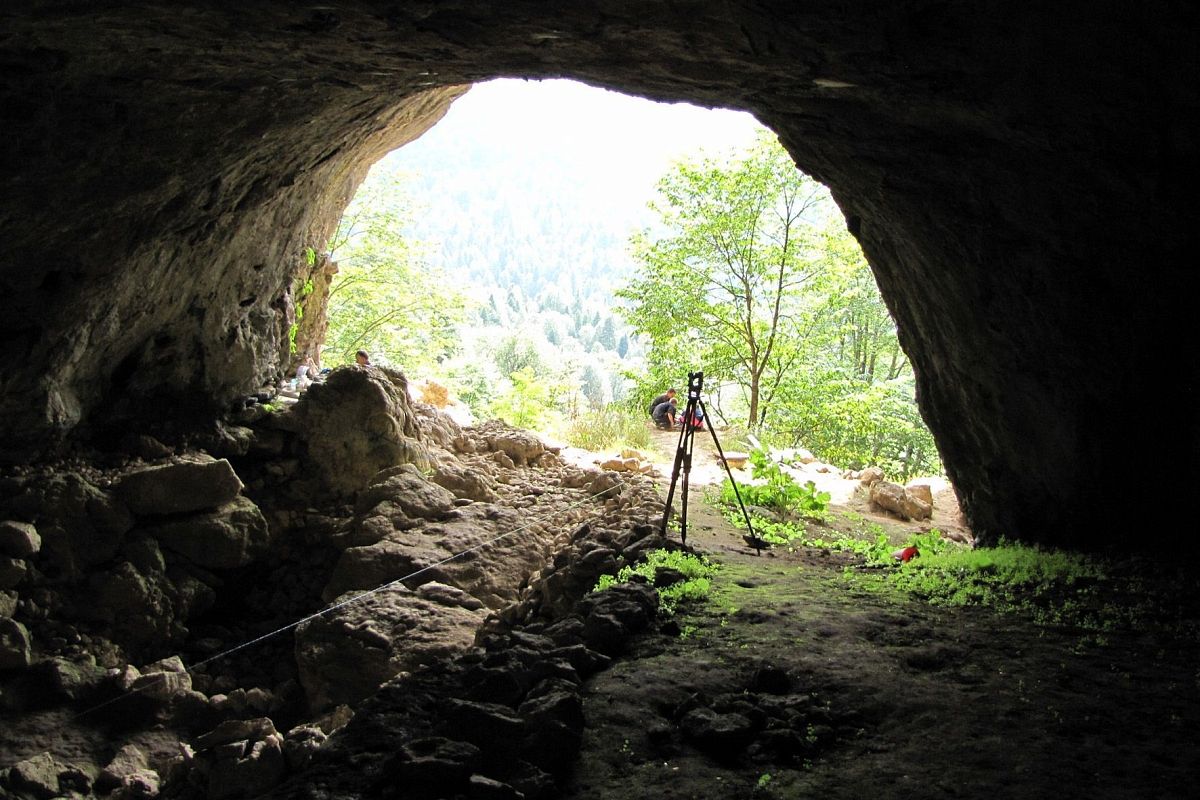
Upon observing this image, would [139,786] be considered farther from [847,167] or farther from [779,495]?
[779,495]

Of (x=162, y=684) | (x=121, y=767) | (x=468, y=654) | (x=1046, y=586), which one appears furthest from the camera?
(x=162, y=684)

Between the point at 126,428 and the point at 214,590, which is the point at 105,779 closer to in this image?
the point at 214,590

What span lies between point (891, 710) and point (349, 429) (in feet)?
Result: 21.6

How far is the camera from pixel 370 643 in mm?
5324

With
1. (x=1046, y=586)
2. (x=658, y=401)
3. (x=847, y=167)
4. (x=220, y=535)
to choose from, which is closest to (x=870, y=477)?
(x=658, y=401)

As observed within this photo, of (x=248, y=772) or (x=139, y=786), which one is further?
(x=139, y=786)

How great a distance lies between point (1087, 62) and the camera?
3309 mm

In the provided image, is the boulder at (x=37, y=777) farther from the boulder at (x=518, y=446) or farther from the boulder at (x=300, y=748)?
the boulder at (x=518, y=446)

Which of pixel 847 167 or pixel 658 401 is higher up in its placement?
pixel 847 167

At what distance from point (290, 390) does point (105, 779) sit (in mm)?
5283

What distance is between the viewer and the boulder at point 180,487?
656cm

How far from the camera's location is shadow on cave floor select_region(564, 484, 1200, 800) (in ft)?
Result: 8.89

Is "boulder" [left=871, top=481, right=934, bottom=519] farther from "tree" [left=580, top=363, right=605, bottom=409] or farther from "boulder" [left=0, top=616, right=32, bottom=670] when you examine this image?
"tree" [left=580, top=363, right=605, bottom=409]

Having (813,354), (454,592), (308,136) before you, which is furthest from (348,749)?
(813,354)
